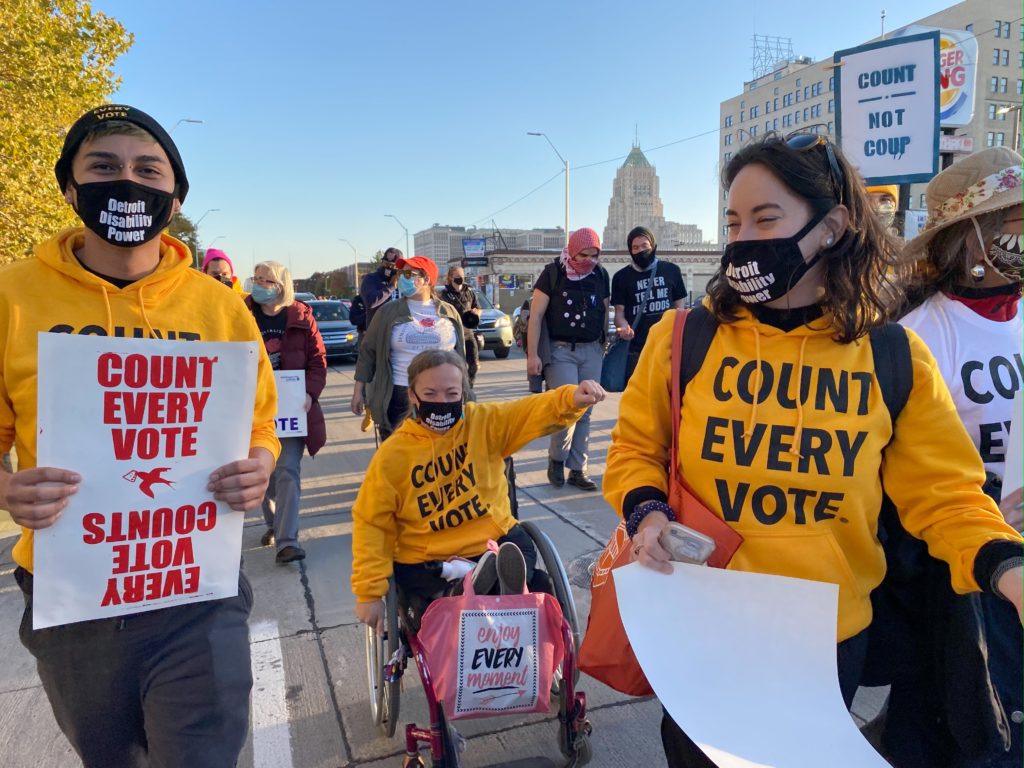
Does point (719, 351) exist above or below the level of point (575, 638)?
above

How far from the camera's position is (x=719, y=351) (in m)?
1.53

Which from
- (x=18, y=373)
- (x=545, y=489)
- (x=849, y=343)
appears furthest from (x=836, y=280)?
(x=545, y=489)

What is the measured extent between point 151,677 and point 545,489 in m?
4.27

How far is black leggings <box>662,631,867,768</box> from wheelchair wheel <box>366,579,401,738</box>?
3.58 feet

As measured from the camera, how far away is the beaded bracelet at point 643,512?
1.48 meters

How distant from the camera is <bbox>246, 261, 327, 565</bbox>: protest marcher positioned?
4.21 meters

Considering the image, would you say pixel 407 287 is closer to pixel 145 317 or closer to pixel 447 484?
pixel 447 484

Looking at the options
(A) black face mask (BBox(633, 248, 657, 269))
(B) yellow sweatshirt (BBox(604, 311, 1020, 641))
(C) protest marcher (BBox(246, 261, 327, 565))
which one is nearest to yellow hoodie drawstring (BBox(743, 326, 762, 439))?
(B) yellow sweatshirt (BBox(604, 311, 1020, 641))

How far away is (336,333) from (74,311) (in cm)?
1439

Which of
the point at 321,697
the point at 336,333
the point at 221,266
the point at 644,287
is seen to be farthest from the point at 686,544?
the point at 336,333

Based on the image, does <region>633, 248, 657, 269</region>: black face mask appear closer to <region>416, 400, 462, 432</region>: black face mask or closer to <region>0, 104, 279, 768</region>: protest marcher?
<region>416, 400, 462, 432</region>: black face mask

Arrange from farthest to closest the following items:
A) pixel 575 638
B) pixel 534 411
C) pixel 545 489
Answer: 1. pixel 545 489
2. pixel 534 411
3. pixel 575 638

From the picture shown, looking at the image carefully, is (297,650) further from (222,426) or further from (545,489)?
(545,489)

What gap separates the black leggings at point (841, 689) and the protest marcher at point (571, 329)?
12.6 feet
